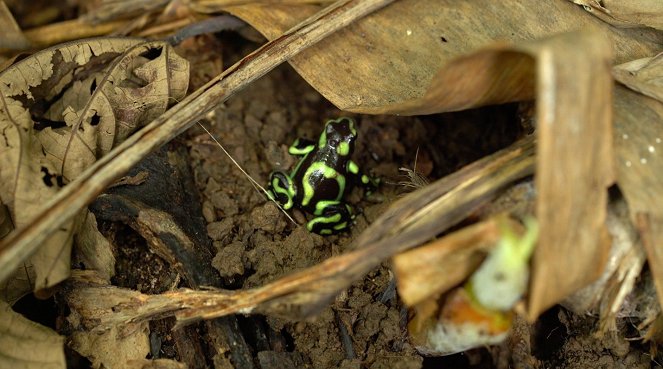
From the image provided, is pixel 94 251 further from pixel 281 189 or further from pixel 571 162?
pixel 571 162

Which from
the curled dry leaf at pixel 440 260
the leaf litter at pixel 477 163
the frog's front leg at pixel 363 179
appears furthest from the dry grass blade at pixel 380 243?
the frog's front leg at pixel 363 179

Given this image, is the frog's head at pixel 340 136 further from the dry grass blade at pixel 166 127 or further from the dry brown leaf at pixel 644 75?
the dry brown leaf at pixel 644 75

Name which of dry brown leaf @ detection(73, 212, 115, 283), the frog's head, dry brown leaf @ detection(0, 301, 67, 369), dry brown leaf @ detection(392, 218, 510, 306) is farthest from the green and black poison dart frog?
dry brown leaf @ detection(0, 301, 67, 369)

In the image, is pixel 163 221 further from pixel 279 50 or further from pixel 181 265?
pixel 279 50

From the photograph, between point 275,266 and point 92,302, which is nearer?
point 92,302

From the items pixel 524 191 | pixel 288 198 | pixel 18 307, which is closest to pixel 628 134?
pixel 524 191

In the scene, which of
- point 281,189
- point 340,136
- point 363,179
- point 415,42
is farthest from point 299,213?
point 415,42

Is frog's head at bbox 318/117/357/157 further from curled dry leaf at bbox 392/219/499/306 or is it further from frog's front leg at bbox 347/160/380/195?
curled dry leaf at bbox 392/219/499/306

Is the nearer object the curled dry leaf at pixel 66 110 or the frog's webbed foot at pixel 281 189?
the curled dry leaf at pixel 66 110
